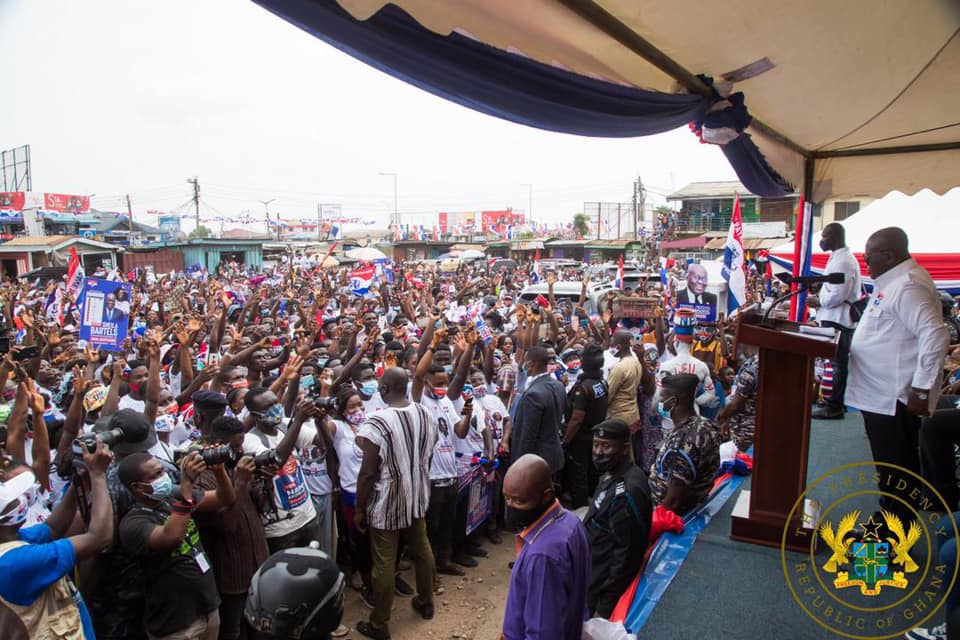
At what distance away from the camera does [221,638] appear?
3.67 metres

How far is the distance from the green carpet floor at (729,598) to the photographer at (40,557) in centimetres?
243

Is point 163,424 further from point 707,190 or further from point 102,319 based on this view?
point 707,190

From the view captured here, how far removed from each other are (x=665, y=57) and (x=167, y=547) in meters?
3.21

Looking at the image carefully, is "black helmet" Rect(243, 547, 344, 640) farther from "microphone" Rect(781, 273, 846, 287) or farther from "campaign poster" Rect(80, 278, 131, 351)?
"campaign poster" Rect(80, 278, 131, 351)

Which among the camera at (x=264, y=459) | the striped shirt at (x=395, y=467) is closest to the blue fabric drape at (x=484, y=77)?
the camera at (x=264, y=459)

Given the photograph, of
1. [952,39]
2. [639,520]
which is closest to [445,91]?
[639,520]

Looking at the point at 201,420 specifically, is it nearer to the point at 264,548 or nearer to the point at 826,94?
the point at 264,548

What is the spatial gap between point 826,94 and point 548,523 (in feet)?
8.50

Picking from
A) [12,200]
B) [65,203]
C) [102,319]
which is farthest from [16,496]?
A: [65,203]

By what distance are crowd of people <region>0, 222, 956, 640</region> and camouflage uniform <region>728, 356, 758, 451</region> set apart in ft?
0.06

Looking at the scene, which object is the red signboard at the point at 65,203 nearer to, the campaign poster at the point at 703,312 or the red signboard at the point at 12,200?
the red signboard at the point at 12,200

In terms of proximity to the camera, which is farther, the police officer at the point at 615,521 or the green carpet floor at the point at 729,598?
the police officer at the point at 615,521

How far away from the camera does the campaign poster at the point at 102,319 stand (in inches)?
257

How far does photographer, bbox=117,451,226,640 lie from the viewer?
287cm
